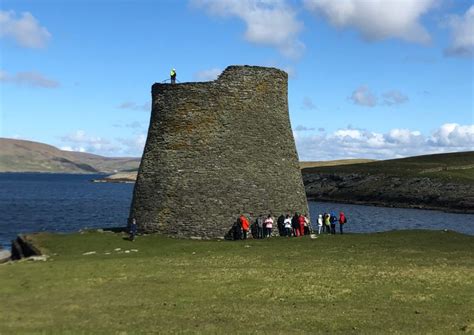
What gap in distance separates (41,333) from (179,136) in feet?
77.5

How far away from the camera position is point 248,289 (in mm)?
19875

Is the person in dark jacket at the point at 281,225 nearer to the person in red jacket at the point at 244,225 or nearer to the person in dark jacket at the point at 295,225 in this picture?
the person in dark jacket at the point at 295,225

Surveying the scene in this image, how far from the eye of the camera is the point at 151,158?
38281 millimetres

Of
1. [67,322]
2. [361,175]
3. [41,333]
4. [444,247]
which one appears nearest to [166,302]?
[67,322]

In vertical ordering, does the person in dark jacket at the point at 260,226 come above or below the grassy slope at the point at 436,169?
below

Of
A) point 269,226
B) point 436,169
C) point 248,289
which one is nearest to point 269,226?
point 269,226

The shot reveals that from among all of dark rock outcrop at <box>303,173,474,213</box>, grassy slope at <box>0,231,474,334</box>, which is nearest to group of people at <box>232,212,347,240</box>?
grassy slope at <box>0,231,474,334</box>

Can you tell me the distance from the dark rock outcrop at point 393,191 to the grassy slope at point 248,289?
7566 centimetres

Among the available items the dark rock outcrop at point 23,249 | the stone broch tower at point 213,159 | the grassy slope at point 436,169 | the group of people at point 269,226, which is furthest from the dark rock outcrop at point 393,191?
the dark rock outcrop at point 23,249

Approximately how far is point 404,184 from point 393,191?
3.63m

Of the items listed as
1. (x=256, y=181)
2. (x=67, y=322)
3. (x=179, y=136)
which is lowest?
(x=67, y=322)

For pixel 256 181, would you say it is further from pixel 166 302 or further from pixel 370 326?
pixel 370 326

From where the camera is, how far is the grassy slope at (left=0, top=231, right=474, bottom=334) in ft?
50.5

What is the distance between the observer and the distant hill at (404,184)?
106 metres
